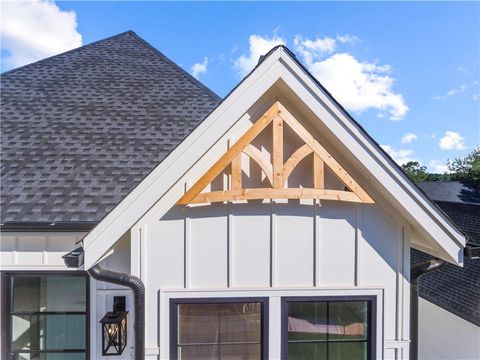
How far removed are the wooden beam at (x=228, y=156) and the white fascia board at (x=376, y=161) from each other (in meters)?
0.40

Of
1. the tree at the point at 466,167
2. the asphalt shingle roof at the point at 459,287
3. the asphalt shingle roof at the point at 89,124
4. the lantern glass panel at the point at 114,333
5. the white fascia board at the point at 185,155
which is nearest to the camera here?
the white fascia board at the point at 185,155

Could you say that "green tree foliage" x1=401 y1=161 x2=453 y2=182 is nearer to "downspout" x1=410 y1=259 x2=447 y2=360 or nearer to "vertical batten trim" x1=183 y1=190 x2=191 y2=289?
"downspout" x1=410 y1=259 x2=447 y2=360

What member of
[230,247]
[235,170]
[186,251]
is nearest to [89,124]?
[186,251]

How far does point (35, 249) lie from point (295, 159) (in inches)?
142

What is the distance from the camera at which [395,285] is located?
3.45 m

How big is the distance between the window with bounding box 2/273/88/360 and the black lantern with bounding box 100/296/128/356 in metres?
0.42

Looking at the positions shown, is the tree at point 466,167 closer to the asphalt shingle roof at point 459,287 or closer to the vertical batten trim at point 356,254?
the asphalt shingle roof at point 459,287

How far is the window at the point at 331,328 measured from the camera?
3432mm

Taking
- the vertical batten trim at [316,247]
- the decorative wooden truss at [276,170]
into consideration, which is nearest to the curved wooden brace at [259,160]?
the decorative wooden truss at [276,170]

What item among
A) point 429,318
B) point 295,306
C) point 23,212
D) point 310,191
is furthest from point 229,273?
point 429,318

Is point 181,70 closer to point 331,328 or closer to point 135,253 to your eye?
point 135,253

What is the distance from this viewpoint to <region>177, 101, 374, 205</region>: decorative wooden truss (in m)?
3.17

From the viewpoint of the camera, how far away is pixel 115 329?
374 cm

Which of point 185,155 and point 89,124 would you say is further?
point 89,124
